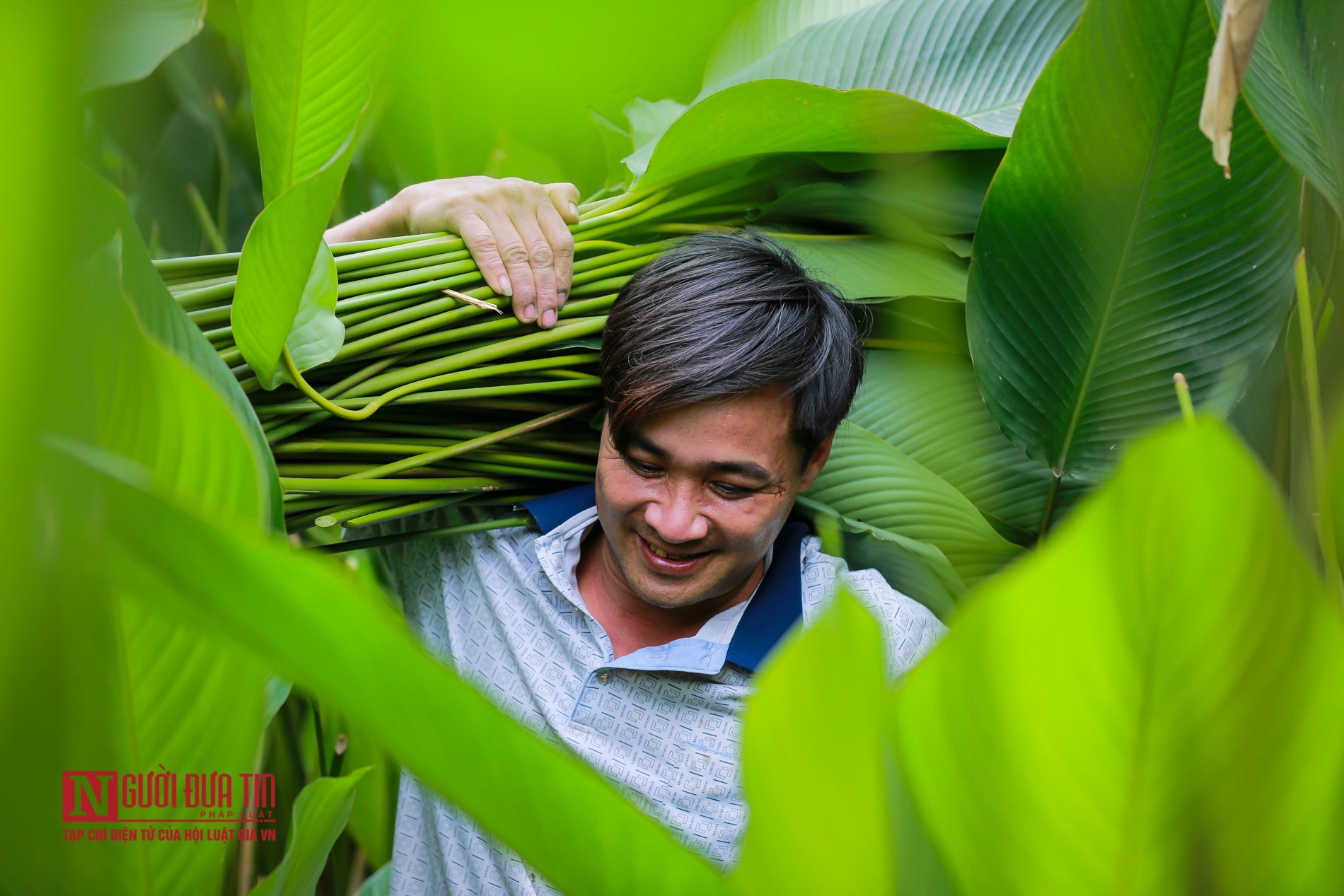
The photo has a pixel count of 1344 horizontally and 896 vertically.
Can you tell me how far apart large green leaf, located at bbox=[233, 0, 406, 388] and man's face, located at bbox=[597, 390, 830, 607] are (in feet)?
1.01

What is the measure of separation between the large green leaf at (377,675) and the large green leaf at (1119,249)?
0.34 m

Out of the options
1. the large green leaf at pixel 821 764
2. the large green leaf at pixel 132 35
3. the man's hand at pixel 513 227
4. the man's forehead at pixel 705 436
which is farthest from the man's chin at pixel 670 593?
the large green leaf at pixel 821 764

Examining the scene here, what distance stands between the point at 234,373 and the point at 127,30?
228mm

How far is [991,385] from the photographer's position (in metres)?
0.52

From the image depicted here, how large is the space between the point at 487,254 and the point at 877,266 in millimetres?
277

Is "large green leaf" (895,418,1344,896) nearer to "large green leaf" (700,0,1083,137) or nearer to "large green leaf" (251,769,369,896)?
"large green leaf" (251,769,369,896)

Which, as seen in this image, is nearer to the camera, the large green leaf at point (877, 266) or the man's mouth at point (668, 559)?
the large green leaf at point (877, 266)

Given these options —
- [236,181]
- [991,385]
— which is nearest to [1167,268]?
[991,385]

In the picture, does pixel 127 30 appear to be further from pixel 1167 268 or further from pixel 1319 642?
pixel 1167 268

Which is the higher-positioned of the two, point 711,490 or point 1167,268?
point 1167,268

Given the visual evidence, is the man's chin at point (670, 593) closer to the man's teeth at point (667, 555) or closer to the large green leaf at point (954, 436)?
the man's teeth at point (667, 555)

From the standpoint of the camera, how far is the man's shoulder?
65 centimetres

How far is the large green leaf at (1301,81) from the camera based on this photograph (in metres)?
0.28

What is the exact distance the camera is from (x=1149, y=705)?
0.10 meters
